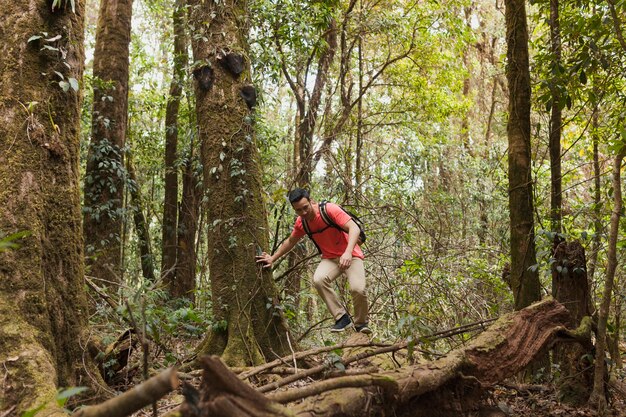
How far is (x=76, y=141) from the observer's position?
15.5ft

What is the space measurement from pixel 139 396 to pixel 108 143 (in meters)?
8.74

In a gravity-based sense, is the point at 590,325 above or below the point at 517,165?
below

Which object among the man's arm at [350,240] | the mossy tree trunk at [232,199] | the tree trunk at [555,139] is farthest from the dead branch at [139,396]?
the tree trunk at [555,139]

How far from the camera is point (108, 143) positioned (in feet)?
32.9

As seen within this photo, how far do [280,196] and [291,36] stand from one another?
3.62m

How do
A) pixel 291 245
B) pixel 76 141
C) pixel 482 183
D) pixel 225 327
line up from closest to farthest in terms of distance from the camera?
pixel 76 141 → pixel 225 327 → pixel 291 245 → pixel 482 183

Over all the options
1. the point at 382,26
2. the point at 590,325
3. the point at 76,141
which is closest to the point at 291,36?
the point at 382,26

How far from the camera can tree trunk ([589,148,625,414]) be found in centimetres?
480

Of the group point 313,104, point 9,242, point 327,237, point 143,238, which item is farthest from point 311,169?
point 9,242

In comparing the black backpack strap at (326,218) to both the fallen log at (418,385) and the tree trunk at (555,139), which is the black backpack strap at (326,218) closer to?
the fallen log at (418,385)

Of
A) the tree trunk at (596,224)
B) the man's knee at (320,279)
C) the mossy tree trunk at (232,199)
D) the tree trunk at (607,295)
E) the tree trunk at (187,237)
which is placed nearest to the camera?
the tree trunk at (607,295)

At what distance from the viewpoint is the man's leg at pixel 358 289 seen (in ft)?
20.7

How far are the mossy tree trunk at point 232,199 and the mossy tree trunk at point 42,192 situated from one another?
5.34 ft

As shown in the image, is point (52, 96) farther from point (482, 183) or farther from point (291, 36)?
point (482, 183)
